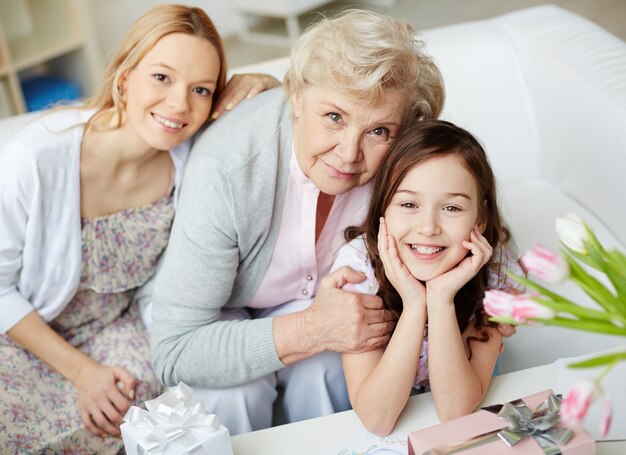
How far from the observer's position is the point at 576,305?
0.93 m

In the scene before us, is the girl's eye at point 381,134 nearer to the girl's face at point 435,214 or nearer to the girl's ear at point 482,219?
the girl's face at point 435,214

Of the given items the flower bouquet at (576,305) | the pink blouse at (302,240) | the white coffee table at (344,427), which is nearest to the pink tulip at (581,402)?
the flower bouquet at (576,305)

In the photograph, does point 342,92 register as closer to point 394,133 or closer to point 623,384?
point 394,133

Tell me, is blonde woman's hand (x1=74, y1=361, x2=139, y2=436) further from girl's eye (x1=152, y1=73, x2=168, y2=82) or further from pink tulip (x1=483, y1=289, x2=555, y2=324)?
pink tulip (x1=483, y1=289, x2=555, y2=324)

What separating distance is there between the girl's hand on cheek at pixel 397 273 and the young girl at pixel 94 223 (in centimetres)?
48

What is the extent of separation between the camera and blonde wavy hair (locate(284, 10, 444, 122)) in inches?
54.1

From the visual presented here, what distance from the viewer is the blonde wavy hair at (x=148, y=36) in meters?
1.58

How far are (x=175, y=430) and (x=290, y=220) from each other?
21.6 inches

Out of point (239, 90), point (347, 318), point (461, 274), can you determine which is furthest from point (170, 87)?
point (461, 274)

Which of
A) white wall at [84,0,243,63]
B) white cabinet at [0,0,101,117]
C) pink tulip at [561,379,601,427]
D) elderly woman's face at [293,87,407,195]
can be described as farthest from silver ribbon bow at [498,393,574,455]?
white wall at [84,0,243,63]

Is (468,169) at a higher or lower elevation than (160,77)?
lower

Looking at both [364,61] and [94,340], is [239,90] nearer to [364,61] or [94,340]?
[364,61]

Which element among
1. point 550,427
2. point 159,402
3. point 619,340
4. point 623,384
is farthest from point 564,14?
point 159,402

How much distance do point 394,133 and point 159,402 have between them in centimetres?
62
